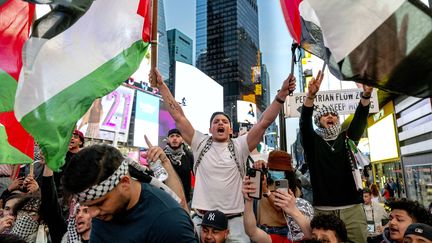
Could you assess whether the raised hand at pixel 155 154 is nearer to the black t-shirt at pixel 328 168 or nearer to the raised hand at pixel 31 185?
the black t-shirt at pixel 328 168

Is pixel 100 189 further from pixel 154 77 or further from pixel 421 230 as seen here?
pixel 421 230

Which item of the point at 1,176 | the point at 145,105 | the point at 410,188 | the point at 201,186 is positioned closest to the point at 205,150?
the point at 201,186

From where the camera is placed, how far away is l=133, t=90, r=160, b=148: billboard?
98.2 ft

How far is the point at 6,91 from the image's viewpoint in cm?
355

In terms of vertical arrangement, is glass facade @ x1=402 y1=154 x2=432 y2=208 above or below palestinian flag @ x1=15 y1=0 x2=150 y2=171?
below

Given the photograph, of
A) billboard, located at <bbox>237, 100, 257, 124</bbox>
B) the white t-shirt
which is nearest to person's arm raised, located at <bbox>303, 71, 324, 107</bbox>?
the white t-shirt

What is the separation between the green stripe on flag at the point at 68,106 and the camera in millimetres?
2715

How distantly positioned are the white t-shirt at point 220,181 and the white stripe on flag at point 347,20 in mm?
1485

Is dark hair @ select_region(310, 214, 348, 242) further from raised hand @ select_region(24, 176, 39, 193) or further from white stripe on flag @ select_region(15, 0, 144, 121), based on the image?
raised hand @ select_region(24, 176, 39, 193)

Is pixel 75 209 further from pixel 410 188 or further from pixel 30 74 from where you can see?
pixel 410 188

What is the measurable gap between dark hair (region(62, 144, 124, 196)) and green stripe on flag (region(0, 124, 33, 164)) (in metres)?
2.25

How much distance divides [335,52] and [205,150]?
167 cm

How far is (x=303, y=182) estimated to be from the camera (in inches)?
200

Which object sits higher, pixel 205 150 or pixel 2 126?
pixel 2 126
